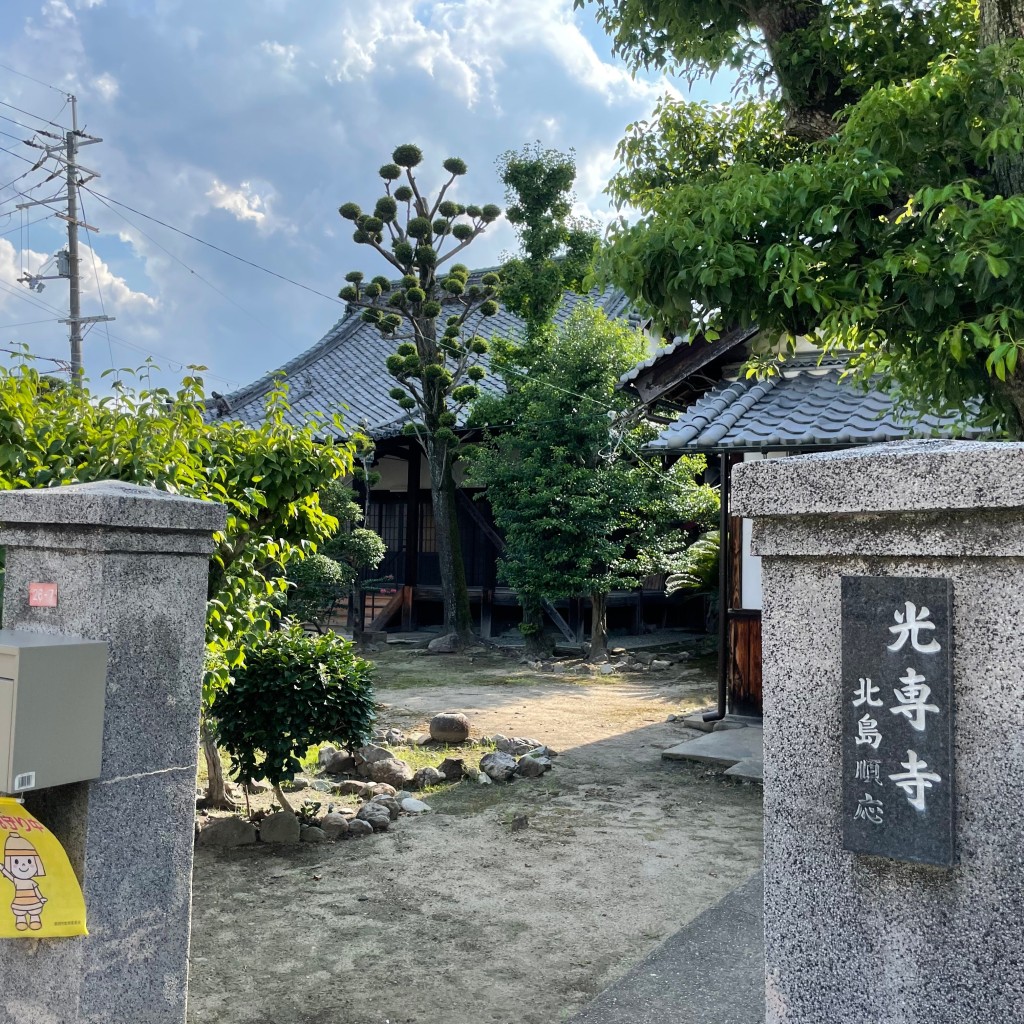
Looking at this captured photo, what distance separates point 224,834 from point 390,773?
73.4 inches

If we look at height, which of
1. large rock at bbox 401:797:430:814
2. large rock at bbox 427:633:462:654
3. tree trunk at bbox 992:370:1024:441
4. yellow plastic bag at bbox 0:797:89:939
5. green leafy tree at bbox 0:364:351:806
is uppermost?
tree trunk at bbox 992:370:1024:441

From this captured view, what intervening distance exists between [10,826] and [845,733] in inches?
93.7

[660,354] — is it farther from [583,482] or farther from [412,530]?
[412,530]

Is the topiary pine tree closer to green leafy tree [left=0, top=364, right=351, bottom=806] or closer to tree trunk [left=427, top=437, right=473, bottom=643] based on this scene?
tree trunk [left=427, top=437, right=473, bottom=643]

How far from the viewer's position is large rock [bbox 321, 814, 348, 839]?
20.2 feet

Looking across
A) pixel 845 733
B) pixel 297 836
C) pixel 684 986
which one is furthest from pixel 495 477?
pixel 845 733

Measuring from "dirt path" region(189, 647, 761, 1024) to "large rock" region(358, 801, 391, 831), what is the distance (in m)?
0.07

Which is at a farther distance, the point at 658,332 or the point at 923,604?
the point at 658,332

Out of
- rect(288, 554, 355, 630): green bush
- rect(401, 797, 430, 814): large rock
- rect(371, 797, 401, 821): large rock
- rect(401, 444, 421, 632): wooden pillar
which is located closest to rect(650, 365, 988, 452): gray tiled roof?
rect(401, 797, 430, 814): large rock

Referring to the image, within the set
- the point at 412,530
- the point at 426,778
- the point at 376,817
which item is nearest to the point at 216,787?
the point at 376,817

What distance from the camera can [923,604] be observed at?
204 cm

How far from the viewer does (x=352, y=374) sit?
2181cm

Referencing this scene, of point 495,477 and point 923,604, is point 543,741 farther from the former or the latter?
point 923,604

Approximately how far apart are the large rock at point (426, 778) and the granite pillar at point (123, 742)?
446 centimetres
